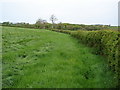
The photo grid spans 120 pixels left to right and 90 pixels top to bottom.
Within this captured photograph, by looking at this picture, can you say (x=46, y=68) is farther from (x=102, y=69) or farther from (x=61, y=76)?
(x=102, y=69)

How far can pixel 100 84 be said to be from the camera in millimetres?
7680

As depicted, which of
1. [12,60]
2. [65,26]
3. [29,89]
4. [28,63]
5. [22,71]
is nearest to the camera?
[29,89]

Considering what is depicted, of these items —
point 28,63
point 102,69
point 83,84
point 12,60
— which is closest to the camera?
point 83,84

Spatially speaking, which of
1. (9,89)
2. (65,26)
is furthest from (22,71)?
(65,26)

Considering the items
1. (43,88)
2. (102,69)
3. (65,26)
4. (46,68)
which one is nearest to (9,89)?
(43,88)

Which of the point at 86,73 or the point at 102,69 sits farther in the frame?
the point at 102,69

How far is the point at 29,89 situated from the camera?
686cm

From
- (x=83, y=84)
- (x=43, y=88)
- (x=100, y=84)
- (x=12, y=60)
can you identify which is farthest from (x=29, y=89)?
(x=12, y=60)

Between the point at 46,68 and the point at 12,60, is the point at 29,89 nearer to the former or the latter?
the point at 46,68

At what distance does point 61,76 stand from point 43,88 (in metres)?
1.53

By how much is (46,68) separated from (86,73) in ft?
6.79

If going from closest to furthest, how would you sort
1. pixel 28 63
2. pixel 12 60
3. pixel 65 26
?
pixel 28 63 → pixel 12 60 → pixel 65 26

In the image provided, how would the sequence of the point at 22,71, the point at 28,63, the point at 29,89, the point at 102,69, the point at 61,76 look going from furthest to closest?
the point at 28,63
the point at 102,69
the point at 22,71
the point at 61,76
the point at 29,89

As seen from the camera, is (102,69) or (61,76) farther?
(102,69)
